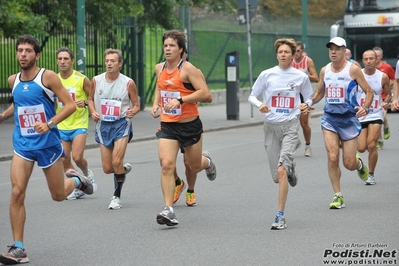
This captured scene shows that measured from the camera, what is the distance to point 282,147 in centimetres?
946

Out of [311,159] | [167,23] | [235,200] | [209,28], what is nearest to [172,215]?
[235,200]

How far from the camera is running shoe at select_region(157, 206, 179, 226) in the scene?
352 inches

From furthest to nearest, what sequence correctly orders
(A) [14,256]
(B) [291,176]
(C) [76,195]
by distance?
(C) [76,195] → (B) [291,176] → (A) [14,256]

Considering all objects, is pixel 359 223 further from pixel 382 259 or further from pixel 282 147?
pixel 382 259

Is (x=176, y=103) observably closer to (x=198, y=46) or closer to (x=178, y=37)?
(x=178, y=37)

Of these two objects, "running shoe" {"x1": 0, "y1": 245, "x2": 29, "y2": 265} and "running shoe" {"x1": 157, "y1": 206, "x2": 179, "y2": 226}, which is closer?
"running shoe" {"x1": 0, "y1": 245, "x2": 29, "y2": 265}

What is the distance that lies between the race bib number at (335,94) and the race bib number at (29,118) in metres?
3.69

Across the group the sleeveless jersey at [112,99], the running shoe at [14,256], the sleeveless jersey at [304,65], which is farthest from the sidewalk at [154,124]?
the running shoe at [14,256]

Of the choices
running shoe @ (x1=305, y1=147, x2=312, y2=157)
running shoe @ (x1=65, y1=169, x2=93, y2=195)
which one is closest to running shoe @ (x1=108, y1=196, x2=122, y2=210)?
running shoe @ (x1=65, y1=169, x2=93, y2=195)

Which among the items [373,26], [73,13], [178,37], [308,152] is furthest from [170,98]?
[373,26]

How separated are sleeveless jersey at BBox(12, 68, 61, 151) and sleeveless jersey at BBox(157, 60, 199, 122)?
1.81 m

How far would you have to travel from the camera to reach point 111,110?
1092 cm

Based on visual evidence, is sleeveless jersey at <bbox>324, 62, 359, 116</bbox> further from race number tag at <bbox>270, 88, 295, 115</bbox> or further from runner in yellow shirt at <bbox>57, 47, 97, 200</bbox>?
runner in yellow shirt at <bbox>57, 47, 97, 200</bbox>

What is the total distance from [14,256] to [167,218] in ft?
6.10
